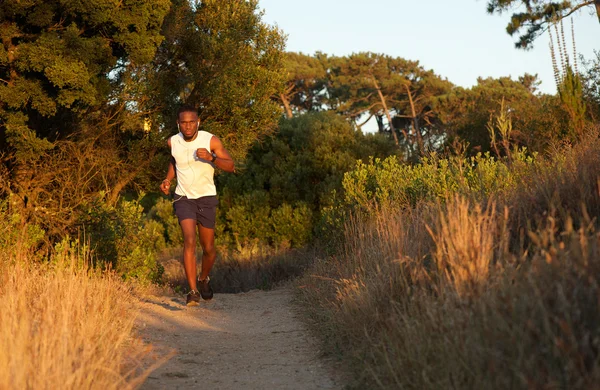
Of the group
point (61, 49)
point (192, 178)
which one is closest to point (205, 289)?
point (192, 178)

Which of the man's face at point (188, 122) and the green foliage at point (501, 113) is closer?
the man's face at point (188, 122)

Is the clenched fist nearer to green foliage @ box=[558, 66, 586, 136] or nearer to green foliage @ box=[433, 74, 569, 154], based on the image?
green foliage @ box=[433, 74, 569, 154]

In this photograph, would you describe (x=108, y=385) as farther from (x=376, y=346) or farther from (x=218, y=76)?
(x=218, y=76)

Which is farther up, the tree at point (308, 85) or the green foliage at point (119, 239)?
the tree at point (308, 85)

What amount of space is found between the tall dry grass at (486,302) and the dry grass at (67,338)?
66.3 inches

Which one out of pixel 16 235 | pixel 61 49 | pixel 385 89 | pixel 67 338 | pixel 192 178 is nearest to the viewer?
pixel 67 338

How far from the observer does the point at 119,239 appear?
11008mm

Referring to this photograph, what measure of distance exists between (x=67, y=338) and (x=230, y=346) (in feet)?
7.35

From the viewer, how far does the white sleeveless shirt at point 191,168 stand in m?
8.12

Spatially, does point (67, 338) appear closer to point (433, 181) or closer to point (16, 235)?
point (16, 235)

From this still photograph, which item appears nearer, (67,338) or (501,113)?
(67,338)

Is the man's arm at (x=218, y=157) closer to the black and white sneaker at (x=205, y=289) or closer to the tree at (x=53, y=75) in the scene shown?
the black and white sneaker at (x=205, y=289)

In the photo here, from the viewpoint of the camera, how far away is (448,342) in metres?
3.90

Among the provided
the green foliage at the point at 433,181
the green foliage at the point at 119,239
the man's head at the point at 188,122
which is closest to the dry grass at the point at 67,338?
the man's head at the point at 188,122
